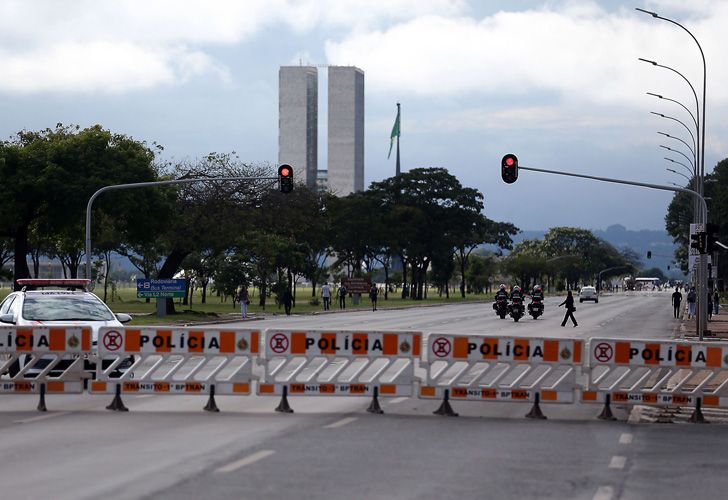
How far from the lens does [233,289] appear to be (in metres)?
67.2

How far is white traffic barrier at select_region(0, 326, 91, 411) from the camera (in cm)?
1662

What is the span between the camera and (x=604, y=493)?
10.2 m

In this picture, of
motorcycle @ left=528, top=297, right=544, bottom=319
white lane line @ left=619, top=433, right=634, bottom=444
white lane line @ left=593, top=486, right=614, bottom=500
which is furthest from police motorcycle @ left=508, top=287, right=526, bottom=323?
white lane line @ left=593, top=486, right=614, bottom=500

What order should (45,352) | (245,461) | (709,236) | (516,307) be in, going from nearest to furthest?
(245,461) → (45,352) → (709,236) → (516,307)

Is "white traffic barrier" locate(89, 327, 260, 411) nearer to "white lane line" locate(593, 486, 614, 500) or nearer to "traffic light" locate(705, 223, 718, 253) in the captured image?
"white lane line" locate(593, 486, 614, 500)

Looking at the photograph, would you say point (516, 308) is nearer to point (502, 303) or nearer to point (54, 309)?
point (502, 303)

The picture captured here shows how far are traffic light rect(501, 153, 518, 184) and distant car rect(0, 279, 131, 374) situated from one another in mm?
18427

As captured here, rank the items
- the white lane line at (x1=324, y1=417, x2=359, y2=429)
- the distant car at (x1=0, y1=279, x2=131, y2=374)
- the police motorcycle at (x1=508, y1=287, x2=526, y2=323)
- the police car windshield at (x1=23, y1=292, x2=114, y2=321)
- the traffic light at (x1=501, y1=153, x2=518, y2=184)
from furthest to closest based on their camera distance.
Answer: the police motorcycle at (x1=508, y1=287, x2=526, y2=323), the traffic light at (x1=501, y1=153, x2=518, y2=184), the police car windshield at (x1=23, y1=292, x2=114, y2=321), the distant car at (x1=0, y1=279, x2=131, y2=374), the white lane line at (x1=324, y1=417, x2=359, y2=429)

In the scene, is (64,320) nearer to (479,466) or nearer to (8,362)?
(8,362)

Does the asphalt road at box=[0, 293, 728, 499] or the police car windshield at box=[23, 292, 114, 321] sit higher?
the police car windshield at box=[23, 292, 114, 321]

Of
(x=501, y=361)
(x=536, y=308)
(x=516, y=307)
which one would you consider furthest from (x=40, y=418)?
(x=536, y=308)

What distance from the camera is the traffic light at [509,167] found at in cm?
3744

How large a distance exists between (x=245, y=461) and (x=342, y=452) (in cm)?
118

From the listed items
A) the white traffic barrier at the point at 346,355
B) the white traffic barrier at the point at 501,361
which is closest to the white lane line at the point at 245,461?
the white traffic barrier at the point at 346,355
